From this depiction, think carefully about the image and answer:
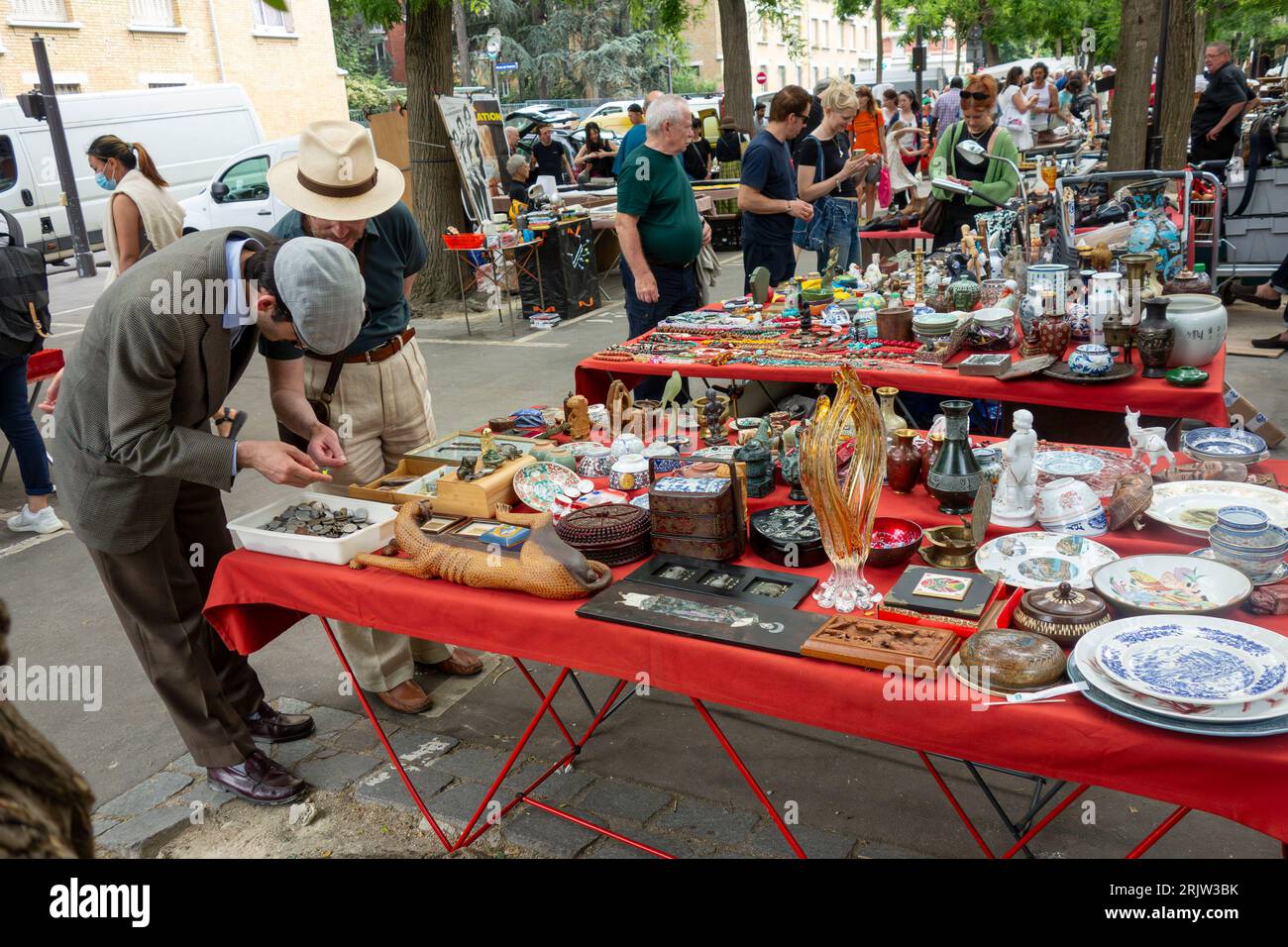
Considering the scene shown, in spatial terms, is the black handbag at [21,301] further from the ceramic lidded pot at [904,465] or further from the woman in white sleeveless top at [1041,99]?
the woman in white sleeveless top at [1041,99]

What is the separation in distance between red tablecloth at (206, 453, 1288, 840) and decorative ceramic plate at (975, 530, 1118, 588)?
4.0 inches

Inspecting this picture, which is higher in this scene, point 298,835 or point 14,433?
point 14,433

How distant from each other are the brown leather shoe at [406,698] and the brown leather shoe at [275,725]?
0.24 m

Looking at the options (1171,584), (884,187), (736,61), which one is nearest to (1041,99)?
(884,187)

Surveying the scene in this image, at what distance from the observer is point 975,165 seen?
237 inches

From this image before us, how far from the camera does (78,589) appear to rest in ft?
14.4

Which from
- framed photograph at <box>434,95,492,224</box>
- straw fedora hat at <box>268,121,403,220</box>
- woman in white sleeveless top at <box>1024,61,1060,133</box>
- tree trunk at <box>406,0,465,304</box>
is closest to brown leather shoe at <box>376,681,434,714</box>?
straw fedora hat at <box>268,121,403,220</box>

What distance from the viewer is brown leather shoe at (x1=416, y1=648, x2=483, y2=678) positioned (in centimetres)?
345

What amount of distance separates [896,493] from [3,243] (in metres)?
4.52

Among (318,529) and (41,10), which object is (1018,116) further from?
(41,10)

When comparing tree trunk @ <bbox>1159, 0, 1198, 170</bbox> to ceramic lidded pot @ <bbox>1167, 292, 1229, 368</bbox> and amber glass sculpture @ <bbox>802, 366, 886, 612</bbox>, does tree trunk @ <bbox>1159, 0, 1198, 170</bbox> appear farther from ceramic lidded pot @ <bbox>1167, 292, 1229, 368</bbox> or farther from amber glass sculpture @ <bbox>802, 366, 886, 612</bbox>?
amber glass sculpture @ <bbox>802, 366, 886, 612</bbox>

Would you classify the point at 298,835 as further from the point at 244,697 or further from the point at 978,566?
the point at 978,566

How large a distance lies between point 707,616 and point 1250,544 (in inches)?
42.0

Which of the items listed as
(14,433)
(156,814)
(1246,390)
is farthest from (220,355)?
(1246,390)
